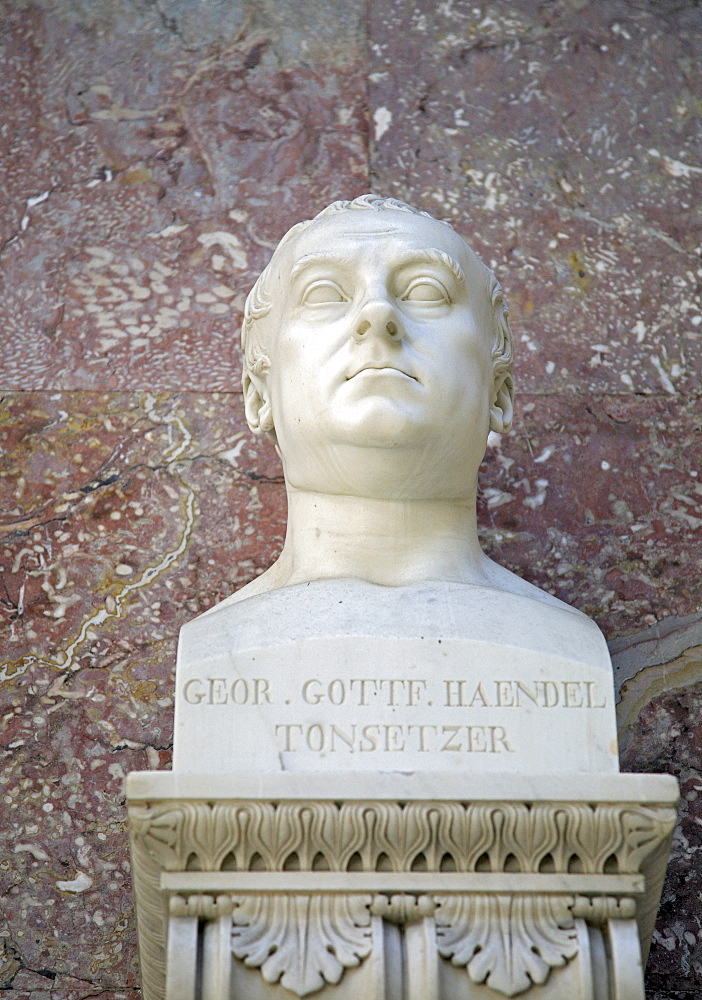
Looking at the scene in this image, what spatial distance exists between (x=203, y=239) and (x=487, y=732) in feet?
9.23

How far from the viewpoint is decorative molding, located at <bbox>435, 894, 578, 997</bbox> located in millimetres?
4070

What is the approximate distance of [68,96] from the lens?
22.3 ft

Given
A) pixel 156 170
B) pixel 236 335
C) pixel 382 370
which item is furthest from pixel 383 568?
pixel 156 170

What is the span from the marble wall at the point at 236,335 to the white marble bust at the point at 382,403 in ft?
2.80

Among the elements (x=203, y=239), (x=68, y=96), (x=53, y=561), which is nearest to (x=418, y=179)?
Result: (x=203, y=239)

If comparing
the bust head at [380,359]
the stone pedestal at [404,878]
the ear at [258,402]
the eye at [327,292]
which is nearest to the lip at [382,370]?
the bust head at [380,359]

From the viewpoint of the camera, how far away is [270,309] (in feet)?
17.2

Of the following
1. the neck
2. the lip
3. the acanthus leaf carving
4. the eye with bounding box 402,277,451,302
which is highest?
the eye with bounding box 402,277,451,302

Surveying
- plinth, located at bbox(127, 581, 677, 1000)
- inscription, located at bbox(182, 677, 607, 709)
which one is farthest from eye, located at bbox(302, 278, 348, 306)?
inscription, located at bbox(182, 677, 607, 709)

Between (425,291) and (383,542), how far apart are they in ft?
2.28

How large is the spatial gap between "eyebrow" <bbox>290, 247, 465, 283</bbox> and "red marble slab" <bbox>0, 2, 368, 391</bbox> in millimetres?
1340

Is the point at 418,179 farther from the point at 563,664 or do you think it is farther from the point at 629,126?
the point at 563,664

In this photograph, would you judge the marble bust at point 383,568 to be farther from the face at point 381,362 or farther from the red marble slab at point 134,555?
the red marble slab at point 134,555

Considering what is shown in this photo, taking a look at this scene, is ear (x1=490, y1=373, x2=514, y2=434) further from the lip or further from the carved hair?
the lip
